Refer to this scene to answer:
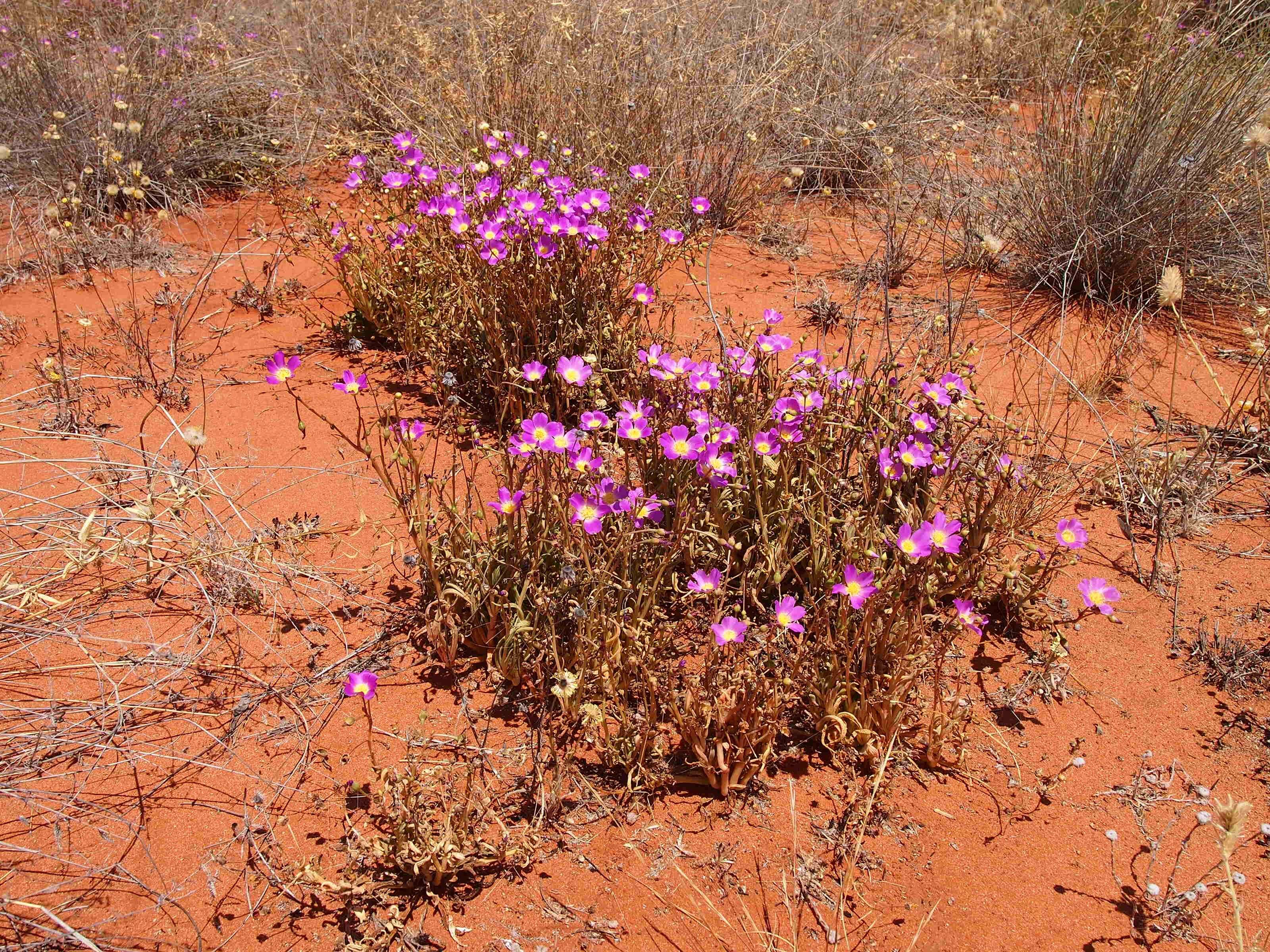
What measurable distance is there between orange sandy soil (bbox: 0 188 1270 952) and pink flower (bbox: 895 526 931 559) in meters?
0.45

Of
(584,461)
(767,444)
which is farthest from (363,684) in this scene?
(767,444)

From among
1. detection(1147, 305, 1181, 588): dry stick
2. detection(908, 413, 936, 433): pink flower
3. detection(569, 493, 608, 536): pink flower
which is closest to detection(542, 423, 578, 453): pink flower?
detection(569, 493, 608, 536): pink flower

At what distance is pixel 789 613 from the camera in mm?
2018

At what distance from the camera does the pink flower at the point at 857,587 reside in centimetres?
200

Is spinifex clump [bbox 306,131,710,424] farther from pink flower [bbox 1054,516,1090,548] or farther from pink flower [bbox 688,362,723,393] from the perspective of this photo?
pink flower [bbox 1054,516,1090,548]

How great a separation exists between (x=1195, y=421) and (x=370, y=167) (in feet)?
14.5

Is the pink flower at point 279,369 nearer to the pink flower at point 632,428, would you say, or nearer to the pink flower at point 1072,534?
the pink flower at point 632,428

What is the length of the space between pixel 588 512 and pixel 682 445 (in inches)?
15.6

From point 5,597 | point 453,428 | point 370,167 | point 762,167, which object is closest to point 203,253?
point 370,167

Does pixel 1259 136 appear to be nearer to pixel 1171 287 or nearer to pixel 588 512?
pixel 1171 287

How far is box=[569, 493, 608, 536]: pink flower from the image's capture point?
199 centimetres

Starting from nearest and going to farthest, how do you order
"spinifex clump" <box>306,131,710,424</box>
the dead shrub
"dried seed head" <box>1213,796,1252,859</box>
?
"dried seed head" <box>1213,796,1252,859</box> → "spinifex clump" <box>306,131,710,424</box> → the dead shrub

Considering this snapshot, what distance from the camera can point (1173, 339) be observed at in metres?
3.66

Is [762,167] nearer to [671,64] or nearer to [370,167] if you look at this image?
[671,64]
